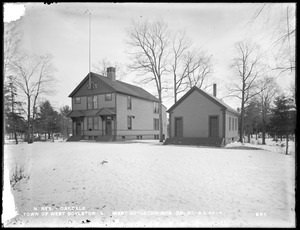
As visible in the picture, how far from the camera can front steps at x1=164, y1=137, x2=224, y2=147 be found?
44.8 feet

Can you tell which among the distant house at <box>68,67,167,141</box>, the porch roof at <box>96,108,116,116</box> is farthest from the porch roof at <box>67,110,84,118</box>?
the porch roof at <box>96,108,116,116</box>

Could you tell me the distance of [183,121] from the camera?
15.4 metres

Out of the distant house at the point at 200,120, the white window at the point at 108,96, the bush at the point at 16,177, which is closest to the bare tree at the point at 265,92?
the distant house at the point at 200,120

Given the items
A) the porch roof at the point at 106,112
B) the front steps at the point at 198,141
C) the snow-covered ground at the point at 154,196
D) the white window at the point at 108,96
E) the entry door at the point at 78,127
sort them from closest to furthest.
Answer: the snow-covered ground at the point at 154,196, the front steps at the point at 198,141, the porch roof at the point at 106,112, the white window at the point at 108,96, the entry door at the point at 78,127

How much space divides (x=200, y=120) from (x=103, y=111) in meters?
10.8

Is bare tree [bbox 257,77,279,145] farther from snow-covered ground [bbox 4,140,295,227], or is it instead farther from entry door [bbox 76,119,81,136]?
entry door [bbox 76,119,81,136]

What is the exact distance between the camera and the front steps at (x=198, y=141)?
13.7 m

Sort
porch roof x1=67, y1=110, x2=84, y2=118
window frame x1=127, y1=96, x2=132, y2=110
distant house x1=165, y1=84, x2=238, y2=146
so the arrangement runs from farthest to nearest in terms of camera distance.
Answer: window frame x1=127, y1=96, x2=132, y2=110 → porch roof x1=67, y1=110, x2=84, y2=118 → distant house x1=165, y1=84, x2=238, y2=146

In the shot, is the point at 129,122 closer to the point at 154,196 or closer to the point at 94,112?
the point at 94,112

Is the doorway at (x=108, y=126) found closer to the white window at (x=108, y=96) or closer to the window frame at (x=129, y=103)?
the white window at (x=108, y=96)

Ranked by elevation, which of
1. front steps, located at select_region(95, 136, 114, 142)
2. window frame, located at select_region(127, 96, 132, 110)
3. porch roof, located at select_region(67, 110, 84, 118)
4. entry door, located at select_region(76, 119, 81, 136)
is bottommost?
front steps, located at select_region(95, 136, 114, 142)

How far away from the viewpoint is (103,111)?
18.5m

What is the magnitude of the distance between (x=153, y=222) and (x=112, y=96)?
16.7 m

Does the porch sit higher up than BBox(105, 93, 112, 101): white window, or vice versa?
BBox(105, 93, 112, 101): white window
